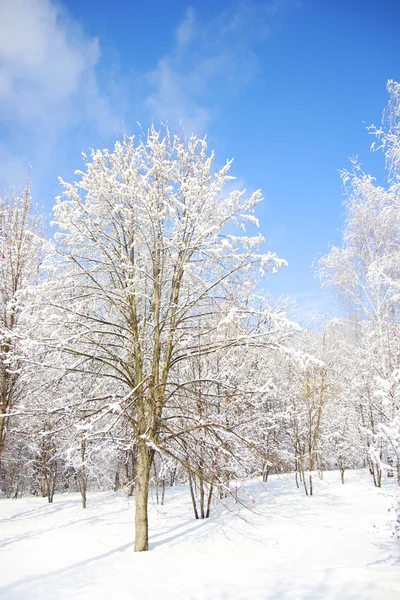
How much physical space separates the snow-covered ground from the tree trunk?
0.27 metres

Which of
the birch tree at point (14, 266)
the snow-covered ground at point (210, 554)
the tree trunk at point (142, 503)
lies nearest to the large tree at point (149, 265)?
the tree trunk at point (142, 503)

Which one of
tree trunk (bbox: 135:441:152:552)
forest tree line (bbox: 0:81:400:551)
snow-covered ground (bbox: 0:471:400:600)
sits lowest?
snow-covered ground (bbox: 0:471:400:600)

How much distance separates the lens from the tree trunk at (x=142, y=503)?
707cm

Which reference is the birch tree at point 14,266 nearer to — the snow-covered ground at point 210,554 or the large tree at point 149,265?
the large tree at point 149,265

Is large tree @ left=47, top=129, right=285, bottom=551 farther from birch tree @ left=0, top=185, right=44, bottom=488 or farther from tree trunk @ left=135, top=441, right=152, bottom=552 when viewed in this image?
birch tree @ left=0, top=185, right=44, bottom=488

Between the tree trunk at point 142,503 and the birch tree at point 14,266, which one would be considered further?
the birch tree at point 14,266

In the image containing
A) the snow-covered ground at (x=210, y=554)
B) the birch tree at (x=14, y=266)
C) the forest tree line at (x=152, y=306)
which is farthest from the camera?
the birch tree at (x=14, y=266)

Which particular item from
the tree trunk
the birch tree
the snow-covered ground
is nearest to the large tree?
the tree trunk

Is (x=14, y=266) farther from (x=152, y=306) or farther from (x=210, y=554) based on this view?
(x=210, y=554)

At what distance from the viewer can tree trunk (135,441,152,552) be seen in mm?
7074

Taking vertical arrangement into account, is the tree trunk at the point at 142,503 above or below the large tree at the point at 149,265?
below

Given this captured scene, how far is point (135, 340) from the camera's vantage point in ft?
24.4

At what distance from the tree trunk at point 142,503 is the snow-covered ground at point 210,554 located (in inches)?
10.5

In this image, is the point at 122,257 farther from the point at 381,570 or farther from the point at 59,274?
the point at 381,570
